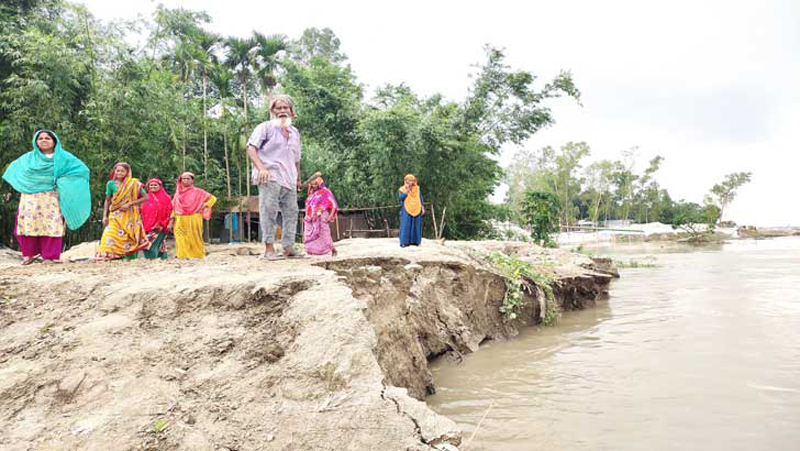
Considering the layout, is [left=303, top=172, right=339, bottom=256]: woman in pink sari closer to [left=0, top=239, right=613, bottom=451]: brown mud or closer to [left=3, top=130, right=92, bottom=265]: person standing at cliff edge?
[left=0, top=239, right=613, bottom=451]: brown mud

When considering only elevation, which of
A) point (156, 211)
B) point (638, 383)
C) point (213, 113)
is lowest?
point (638, 383)

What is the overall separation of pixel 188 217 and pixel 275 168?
109 inches

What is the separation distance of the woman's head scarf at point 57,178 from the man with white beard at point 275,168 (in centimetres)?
221

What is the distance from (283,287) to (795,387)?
4149 mm

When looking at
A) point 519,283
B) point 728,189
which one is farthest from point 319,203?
point 728,189

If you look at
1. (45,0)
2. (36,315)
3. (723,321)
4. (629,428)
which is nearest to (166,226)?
(36,315)

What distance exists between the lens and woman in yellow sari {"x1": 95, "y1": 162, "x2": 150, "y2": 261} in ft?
18.9

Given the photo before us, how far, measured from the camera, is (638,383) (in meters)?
4.00

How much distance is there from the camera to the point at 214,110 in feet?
73.3

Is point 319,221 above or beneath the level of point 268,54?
beneath

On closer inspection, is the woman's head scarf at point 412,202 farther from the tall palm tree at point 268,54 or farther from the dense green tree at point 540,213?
the tall palm tree at point 268,54

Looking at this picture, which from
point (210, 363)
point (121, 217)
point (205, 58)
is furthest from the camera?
point (205, 58)

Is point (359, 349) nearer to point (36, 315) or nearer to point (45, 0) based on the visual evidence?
point (36, 315)

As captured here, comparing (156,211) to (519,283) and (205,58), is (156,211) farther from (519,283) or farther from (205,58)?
(205,58)
